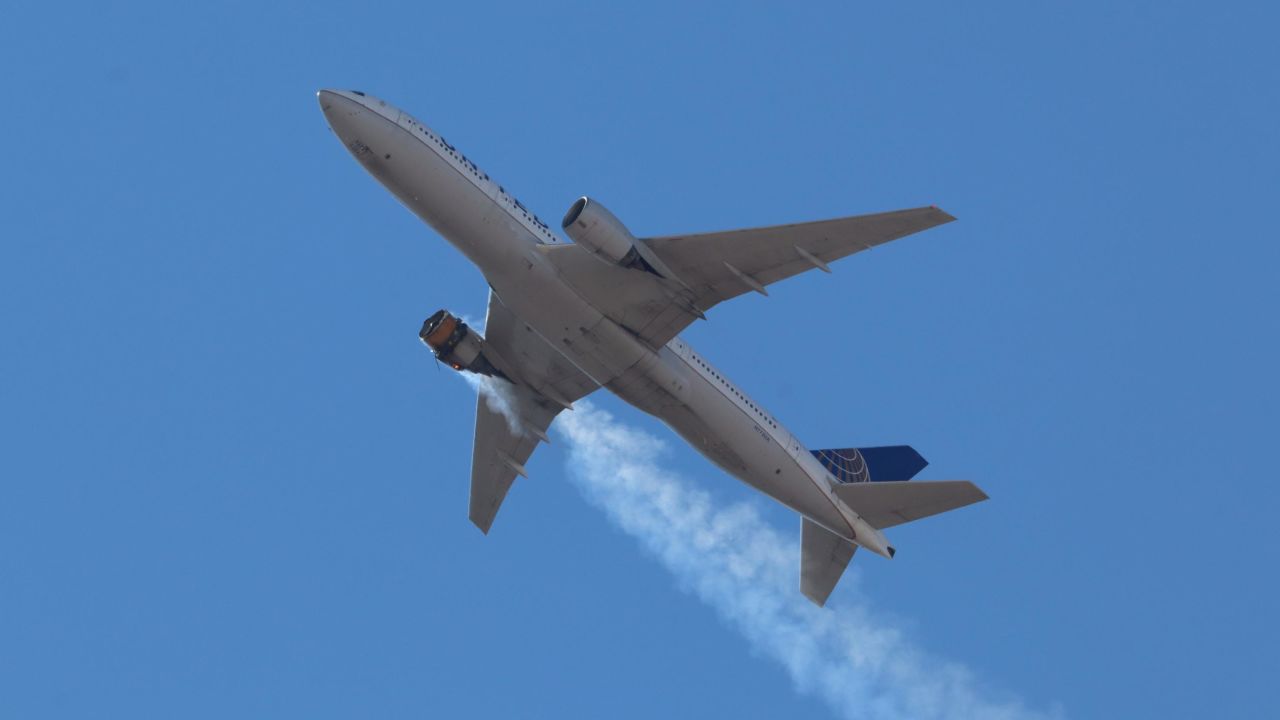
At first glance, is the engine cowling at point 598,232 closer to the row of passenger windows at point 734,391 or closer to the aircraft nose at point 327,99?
the row of passenger windows at point 734,391

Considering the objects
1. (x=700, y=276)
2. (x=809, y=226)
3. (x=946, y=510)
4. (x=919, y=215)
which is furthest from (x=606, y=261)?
(x=946, y=510)

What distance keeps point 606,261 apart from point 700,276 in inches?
122

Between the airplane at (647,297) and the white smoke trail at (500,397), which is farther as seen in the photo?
the white smoke trail at (500,397)

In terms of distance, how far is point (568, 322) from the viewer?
49156mm

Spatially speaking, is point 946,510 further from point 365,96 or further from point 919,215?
point 365,96

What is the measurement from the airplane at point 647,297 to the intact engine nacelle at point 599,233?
0.04 meters

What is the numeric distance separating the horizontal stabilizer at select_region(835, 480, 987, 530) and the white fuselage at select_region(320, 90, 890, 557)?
0.45 metres

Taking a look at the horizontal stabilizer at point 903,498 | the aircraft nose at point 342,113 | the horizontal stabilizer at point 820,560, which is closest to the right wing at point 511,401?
the horizontal stabilizer at point 820,560

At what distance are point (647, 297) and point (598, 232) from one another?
3.19 metres

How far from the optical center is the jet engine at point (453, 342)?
55000mm

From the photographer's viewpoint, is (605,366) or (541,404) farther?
(541,404)

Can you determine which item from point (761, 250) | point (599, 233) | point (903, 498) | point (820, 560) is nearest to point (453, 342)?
point (599, 233)

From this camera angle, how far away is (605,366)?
50062mm

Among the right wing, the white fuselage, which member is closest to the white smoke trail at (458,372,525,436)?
the right wing
